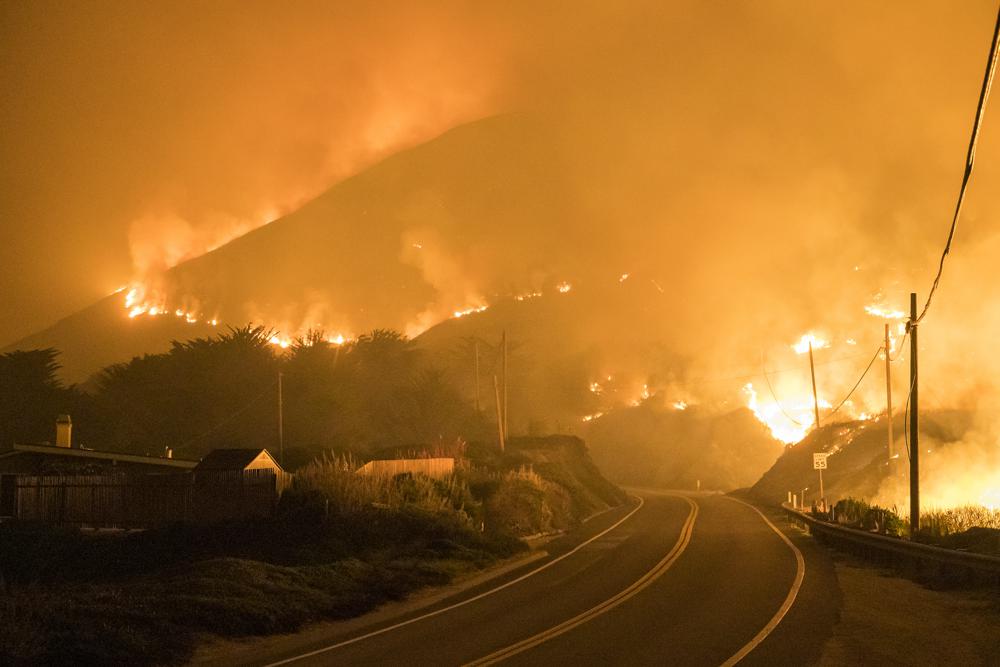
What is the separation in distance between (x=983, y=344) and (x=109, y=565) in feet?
184

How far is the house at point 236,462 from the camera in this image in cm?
3275

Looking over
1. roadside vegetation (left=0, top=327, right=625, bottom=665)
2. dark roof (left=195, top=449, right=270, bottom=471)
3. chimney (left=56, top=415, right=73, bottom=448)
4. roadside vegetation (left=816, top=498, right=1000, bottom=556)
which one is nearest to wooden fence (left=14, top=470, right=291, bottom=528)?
dark roof (left=195, top=449, right=270, bottom=471)

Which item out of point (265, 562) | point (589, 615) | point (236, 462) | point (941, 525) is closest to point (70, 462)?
point (236, 462)

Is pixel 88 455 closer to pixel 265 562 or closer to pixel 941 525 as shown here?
pixel 265 562

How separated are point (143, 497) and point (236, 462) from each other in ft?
11.6

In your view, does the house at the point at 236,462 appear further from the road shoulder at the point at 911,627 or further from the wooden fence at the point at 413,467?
the road shoulder at the point at 911,627

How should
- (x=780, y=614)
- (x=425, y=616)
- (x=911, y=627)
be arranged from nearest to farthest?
(x=911, y=627) < (x=780, y=614) < (x=425, y=616)

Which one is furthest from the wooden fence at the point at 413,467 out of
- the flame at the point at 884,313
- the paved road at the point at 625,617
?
the flame at the point at 884,313

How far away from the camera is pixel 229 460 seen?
111 ft

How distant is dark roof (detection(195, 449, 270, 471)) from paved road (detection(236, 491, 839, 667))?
12627mm

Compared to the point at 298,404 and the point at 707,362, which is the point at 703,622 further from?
the point at 707,362

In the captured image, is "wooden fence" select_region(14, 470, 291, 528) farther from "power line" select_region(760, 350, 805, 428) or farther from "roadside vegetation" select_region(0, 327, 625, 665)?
"power line" select_region(760, 350, 805, 428)

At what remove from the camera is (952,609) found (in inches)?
647

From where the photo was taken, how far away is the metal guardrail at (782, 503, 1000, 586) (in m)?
18.1
